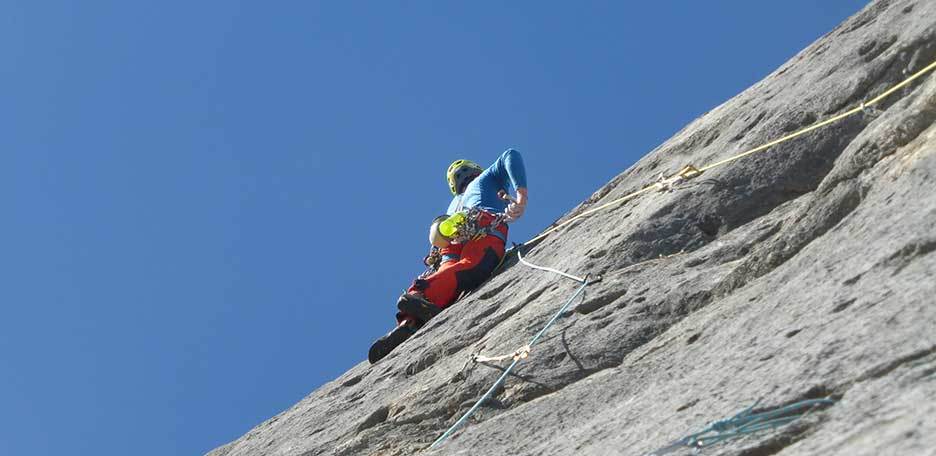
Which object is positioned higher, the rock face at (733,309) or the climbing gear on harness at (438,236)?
the climbing gear on harness at (438,236)

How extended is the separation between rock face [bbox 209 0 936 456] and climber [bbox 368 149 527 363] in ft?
1.27

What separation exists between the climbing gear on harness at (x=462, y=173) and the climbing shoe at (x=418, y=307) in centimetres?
296

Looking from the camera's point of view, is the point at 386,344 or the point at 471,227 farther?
the point at 471,227

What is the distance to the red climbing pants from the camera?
969 centimetres

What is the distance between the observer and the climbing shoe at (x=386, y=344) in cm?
912

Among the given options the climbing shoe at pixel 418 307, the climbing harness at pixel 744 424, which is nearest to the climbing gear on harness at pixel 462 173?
the climbing shoe at pixel 418 307

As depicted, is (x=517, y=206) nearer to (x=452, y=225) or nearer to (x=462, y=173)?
(x=452, y=225)

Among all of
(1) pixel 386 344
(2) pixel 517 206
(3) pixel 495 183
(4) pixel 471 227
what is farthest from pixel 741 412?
(3) pixel 495 183

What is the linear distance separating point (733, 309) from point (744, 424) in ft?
4.55

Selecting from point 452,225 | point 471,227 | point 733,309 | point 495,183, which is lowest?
point 733,309

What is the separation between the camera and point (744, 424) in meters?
4.16

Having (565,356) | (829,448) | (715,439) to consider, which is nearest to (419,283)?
(565,356)

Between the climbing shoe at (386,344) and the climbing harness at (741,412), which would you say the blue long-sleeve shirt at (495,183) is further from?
the climbing shoe at (386,344)

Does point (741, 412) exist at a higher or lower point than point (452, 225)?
lower
